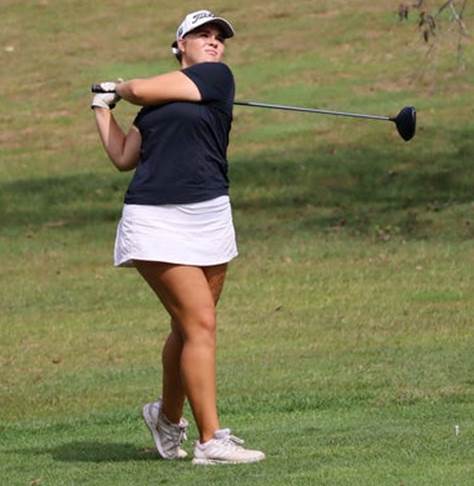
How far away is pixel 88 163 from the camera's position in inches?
1022

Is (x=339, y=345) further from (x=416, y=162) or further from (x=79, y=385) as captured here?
(x=416, y=162)

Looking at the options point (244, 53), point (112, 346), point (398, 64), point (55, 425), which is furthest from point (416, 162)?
point (55, 425)

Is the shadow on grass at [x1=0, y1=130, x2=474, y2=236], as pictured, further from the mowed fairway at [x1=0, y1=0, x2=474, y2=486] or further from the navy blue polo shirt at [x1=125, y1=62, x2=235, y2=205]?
the navy blue polo shirt at [x1=125, y1=62, x2=235, y2=205]

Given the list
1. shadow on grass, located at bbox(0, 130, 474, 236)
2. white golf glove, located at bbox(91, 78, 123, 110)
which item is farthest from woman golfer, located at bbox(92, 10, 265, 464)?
shadow on grass, located at bbox(0, 130, 474, 236)

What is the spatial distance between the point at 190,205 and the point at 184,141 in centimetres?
28

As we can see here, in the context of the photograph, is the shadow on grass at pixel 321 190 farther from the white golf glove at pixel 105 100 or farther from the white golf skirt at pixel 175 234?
the white golf skirt at pixel 175 234

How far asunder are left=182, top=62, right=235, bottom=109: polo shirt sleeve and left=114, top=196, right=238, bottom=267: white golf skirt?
0.46 meters

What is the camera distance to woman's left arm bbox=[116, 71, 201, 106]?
750 cm

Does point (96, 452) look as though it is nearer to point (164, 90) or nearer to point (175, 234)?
point (175, 234)

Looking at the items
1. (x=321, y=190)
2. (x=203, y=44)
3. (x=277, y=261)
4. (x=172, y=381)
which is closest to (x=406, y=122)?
(x=203, y=44)

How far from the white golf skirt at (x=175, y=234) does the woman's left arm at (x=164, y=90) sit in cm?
47

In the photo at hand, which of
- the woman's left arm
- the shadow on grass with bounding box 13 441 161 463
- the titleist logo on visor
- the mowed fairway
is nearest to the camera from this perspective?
the woman's left arm

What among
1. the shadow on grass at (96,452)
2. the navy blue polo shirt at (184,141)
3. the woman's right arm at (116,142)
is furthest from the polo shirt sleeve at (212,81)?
the shadow on grass at (96,452)

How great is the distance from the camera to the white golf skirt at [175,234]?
7.54 m
